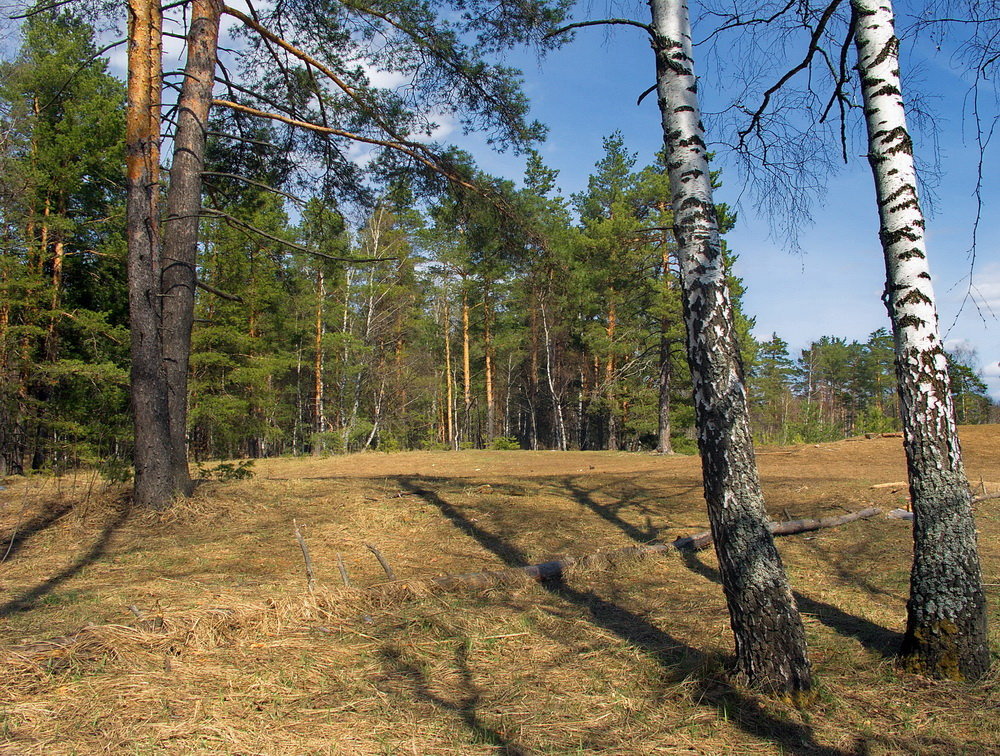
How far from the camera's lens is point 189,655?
3.51 m

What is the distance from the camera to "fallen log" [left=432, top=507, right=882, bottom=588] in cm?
518

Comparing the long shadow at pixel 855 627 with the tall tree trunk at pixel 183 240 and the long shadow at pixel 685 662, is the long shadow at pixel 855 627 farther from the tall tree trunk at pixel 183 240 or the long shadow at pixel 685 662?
the tall tree trunk at pixel 183 240

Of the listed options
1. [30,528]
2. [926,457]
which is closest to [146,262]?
[30,528]

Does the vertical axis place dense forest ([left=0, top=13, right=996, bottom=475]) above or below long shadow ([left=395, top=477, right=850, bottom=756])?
above

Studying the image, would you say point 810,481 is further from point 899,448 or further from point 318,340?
point 318,340

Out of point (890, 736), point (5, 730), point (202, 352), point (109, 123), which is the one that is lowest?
point (890, 736)

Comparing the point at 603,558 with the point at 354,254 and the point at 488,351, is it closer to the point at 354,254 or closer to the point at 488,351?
the point at 354,254

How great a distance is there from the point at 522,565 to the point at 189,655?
326 cm

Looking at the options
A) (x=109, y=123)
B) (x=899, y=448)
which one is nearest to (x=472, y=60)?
(x=109, y=123)

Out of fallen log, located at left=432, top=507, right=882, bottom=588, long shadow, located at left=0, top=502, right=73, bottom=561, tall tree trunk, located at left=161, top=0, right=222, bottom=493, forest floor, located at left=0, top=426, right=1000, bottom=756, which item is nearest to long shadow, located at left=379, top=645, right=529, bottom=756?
forest floor, located at left=0, top=426, right=1000, bottom=756

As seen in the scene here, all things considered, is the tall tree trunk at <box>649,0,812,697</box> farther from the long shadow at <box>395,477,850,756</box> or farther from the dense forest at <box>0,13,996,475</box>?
the dense forest at <box>0,13,996,475</box>

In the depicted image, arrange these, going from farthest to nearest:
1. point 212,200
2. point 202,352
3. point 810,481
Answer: point 202,352, point 810,481, point 212,200

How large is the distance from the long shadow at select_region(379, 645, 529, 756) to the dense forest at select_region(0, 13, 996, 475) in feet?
11.1

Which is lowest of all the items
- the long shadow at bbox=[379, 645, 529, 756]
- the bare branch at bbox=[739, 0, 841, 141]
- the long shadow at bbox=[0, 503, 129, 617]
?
the long shadow at bbox=[379, 645, 529, 756]
